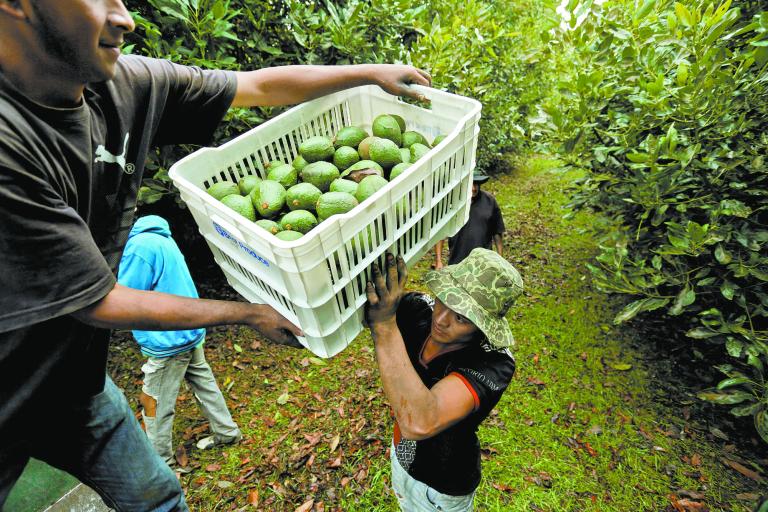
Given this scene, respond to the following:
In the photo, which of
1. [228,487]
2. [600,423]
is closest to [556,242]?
[600,423]

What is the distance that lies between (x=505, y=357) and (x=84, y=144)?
76.6 inches

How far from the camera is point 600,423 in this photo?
3693 millimetres

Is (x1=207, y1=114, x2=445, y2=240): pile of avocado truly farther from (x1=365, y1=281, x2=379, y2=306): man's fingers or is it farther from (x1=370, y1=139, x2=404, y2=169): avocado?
(x1=365, y1=281, x2=379, y2=306): man's fingers

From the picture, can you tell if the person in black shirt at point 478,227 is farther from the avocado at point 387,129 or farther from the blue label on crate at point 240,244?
the blue label on crate at point 240,244

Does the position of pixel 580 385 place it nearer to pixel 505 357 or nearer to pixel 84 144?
→ pixel 505 357

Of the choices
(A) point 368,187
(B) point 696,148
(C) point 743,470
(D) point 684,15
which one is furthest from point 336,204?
(C) point 743,470

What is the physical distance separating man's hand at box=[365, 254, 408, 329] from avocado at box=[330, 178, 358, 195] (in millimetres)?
398

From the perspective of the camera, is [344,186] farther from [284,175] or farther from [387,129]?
[387,129]

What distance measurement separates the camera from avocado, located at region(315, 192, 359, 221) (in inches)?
70.1

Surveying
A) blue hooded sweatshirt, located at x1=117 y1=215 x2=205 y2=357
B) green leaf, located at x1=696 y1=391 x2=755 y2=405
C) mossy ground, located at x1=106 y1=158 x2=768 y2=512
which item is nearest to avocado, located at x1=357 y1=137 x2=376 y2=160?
blue hooded sweatshirt, located at x1=117 y1=215 x2=205 y2=357

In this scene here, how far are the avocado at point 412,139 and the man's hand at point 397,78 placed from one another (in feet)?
0.64

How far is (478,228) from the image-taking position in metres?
4.27

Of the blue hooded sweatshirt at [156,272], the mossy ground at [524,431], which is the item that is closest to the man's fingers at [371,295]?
the blue hooded sweatshirt at [156,272]

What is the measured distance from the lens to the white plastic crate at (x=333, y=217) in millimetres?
1487
